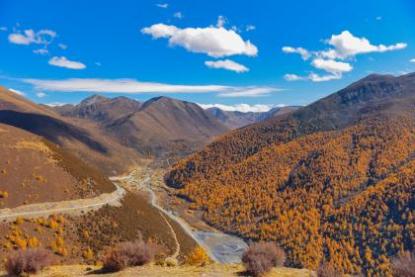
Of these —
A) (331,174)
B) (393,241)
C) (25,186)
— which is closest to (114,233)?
(25,186)

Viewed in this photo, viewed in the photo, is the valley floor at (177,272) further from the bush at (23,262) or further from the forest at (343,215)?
the forest at (343,215)

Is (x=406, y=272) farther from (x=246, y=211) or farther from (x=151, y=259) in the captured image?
(x=246, y=211)

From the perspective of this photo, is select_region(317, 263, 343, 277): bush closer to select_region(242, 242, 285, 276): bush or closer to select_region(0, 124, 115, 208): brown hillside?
select_region(242, 242, 285, 276): bush

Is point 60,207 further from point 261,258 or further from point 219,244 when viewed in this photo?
point 261,258

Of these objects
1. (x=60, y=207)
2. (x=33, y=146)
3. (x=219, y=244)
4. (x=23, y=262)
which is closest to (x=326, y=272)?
(x=23, y=262)

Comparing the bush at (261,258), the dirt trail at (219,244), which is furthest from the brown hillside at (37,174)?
the bush at (261,258)

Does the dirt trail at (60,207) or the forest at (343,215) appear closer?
the dirt trail at (60,207)
